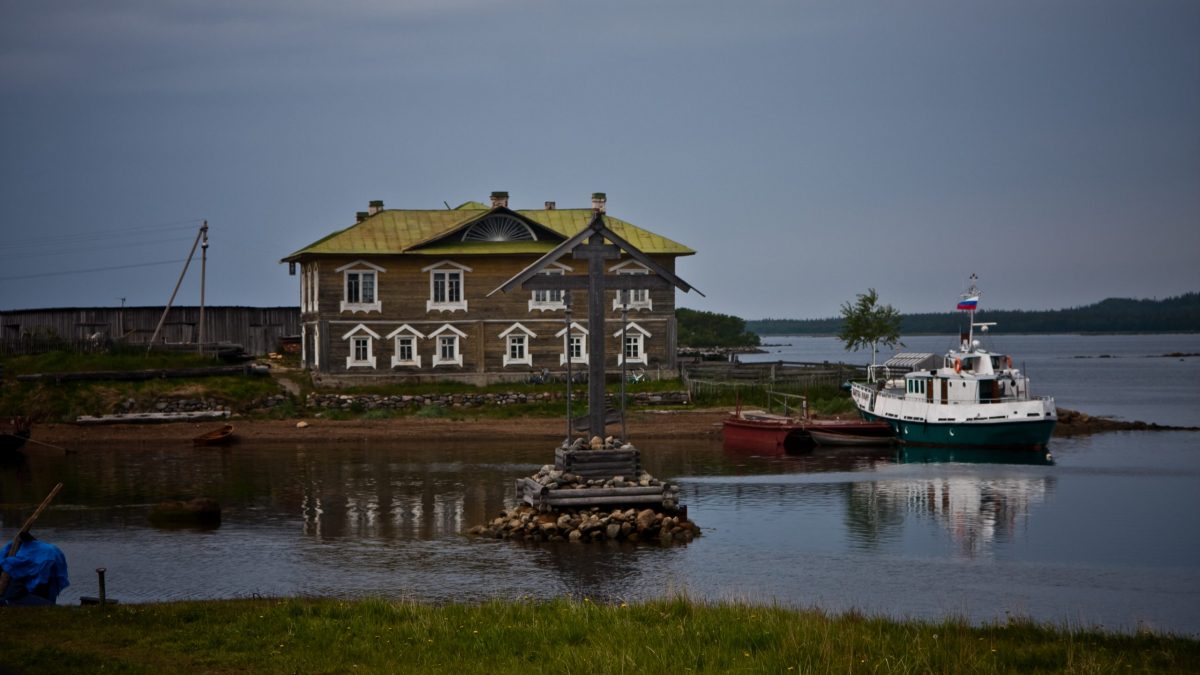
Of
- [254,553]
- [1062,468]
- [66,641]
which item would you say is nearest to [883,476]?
[1062,468]

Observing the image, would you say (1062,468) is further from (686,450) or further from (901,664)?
(901,664)

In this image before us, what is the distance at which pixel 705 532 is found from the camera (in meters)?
29.0

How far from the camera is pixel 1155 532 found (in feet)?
98.6

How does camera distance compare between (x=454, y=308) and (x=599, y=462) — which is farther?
(x=454, y=308)

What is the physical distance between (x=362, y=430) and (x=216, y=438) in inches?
236

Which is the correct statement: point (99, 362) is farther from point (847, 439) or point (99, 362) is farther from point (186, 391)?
point (847, 439)

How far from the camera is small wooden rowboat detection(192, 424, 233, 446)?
48594mm

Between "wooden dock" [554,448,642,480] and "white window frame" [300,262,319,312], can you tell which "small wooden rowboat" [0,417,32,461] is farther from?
"wooden dock" [554,448,642,480]

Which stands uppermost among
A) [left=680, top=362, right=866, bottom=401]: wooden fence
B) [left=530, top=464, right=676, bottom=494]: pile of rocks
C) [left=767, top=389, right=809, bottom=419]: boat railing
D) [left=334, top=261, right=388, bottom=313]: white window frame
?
[left=334, top=261, right=388, bottom=313]: white window frame

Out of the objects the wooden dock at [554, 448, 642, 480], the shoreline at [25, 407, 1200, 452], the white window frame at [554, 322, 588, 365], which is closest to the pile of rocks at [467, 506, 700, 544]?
the wooden dock at [554, 448, 642, 480]

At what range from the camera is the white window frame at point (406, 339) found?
57938mm

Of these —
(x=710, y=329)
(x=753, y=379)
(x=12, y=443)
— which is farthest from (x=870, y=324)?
(x=710, y=329)

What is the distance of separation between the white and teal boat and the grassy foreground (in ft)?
108

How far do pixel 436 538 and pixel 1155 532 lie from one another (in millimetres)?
17246
